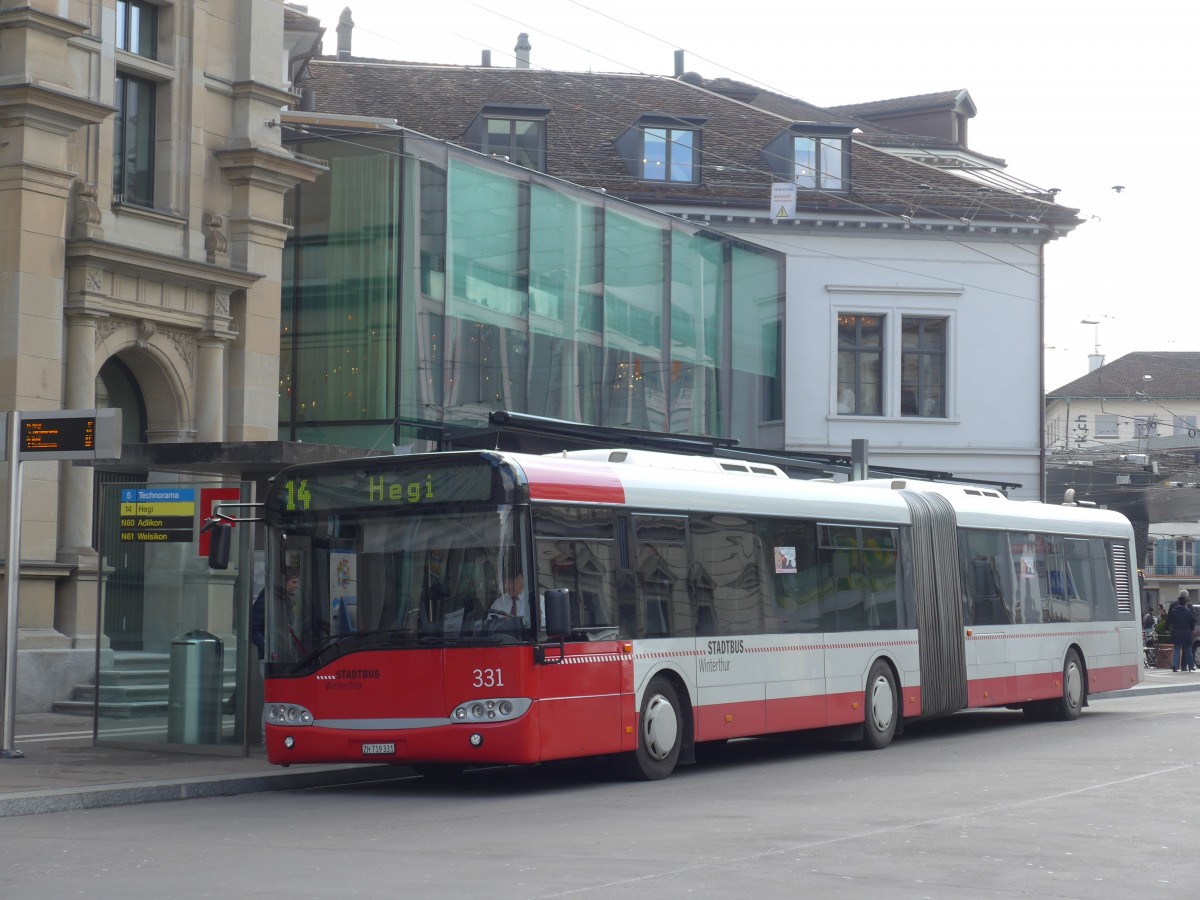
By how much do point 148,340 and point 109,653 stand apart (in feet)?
21.8

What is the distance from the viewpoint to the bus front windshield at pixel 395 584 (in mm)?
13695

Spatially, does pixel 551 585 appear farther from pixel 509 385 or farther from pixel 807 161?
pixel 807 161

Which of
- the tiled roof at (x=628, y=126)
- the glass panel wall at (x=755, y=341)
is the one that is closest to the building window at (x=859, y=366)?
the tiled roof at (x=628, y=126)

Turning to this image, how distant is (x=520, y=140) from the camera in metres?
36.9

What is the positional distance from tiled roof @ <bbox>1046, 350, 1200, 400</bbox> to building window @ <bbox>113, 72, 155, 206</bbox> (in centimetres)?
8069

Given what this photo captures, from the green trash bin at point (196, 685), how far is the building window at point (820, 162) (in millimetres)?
25495

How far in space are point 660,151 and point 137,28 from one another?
17269mm

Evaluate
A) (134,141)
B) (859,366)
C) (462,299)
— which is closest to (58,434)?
(134,141)

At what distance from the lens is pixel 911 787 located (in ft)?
45.2

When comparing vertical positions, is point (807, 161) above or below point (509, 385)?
above

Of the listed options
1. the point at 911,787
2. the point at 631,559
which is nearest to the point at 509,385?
the point at 631,559

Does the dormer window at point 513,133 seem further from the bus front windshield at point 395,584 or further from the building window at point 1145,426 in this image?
the building window at point 1145,426

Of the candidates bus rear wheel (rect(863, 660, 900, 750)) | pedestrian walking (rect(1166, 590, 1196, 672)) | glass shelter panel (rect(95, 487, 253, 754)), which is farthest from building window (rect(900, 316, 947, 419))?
glass shelter panel (rect(95, 487, 253, 754))

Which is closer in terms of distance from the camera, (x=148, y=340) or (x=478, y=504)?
(x=478, y=504)
